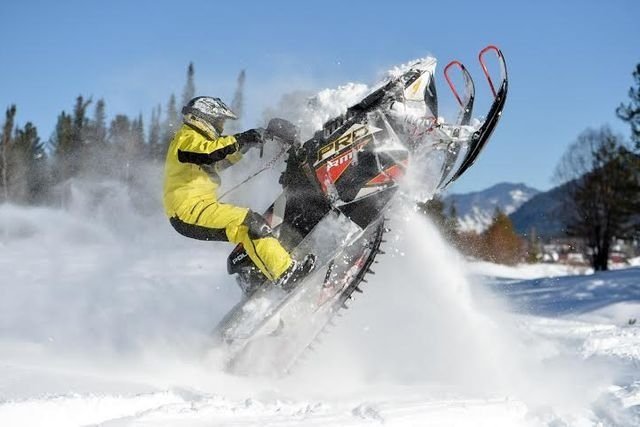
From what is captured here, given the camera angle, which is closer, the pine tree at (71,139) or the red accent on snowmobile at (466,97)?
the red accent on snowmobile at (466,97)

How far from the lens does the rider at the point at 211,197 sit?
4.85 meters

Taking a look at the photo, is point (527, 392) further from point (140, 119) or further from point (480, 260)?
point (140, 119)

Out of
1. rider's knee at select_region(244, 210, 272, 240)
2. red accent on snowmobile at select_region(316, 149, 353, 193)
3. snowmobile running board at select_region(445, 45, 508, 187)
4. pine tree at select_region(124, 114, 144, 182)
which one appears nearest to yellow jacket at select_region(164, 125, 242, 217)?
rider's knee at select_region(244, 210, 272, 240)

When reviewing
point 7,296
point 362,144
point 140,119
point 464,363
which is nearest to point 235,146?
point 362,144

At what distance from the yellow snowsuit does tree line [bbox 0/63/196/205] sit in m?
19.4

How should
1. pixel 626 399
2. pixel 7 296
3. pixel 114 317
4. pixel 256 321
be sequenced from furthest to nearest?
pixel 7 296 < pixel 114 317 < pixel 256 321 < pixel 626 399

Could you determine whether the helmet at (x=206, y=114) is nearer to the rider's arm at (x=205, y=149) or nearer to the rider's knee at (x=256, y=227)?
the rider's arm at (x=205, y=149)

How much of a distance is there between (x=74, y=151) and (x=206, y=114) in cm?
4143

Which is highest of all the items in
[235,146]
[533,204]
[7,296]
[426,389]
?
[235,146]

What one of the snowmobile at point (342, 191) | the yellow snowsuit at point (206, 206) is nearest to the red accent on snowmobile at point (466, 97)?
the snowmobile at point (342, 191)

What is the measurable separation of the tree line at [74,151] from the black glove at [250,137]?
1974 centimetres

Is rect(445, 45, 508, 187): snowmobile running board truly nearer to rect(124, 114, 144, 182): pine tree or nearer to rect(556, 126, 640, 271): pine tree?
rect(556, 126, 640, 271): pine tree

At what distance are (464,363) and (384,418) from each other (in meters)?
2.07

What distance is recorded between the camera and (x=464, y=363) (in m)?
5.31
